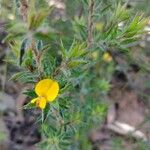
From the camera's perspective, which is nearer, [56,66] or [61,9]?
[56,66]

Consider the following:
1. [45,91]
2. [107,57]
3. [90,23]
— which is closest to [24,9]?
[45,91]

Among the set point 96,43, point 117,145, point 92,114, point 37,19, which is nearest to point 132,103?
A: point 117,145

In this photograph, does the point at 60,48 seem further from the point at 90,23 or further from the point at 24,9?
the point at 24,9

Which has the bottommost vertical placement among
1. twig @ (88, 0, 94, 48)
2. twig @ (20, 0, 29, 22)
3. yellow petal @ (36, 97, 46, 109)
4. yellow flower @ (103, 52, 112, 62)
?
yellow flower @ (103, 52, 112, 62)

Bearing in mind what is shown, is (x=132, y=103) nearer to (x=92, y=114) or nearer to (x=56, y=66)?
(x=92, y=114)

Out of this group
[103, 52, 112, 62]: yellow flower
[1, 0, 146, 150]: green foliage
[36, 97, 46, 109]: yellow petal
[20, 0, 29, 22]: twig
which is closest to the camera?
[1, 0, 146, 150]: green foliage

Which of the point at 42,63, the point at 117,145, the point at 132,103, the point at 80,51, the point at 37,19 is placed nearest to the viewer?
the point at 37,19

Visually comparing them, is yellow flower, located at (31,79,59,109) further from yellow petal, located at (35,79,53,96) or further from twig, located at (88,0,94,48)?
twig, located at (88,0,94,48)

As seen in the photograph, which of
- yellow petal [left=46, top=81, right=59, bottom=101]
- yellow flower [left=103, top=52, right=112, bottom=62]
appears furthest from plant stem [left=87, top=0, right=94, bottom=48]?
yellow flower [left=103, top=52, right=112, bottom=62]
